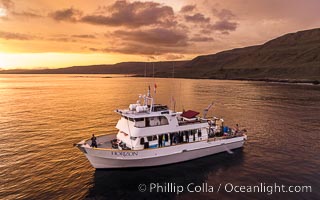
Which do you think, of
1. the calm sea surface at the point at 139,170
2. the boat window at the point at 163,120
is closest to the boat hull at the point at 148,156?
the calm sea surface at the point at 139,170

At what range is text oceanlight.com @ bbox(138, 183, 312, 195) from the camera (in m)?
19.4

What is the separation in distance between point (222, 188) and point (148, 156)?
24.5ft

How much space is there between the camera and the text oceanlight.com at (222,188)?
19.4 m

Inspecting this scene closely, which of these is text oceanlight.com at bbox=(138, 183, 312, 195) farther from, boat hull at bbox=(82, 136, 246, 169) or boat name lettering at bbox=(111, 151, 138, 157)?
boat name lettering at bbox=(111, 151, 138, 157)

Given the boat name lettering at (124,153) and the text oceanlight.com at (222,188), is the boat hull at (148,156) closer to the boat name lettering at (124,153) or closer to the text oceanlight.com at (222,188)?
the boat name lettering at (124,153)

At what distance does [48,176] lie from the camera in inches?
840

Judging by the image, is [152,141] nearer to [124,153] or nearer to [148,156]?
[148,156]

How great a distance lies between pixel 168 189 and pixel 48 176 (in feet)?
38.1

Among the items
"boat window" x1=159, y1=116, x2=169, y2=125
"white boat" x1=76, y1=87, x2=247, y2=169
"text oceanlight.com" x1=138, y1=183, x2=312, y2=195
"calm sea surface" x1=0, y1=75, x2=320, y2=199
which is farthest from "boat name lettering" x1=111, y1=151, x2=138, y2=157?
"boat window" x1=159, y1=116, x2=169, y2=125

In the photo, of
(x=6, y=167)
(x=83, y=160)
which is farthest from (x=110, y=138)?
(x=6, y=167)

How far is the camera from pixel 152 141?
76.4 ft

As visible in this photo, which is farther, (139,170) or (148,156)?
(139,170)

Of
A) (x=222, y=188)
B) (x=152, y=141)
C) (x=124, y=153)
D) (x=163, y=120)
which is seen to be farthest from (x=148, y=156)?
(x=222, y=188)

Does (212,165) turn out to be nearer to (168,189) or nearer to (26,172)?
(168,189)
